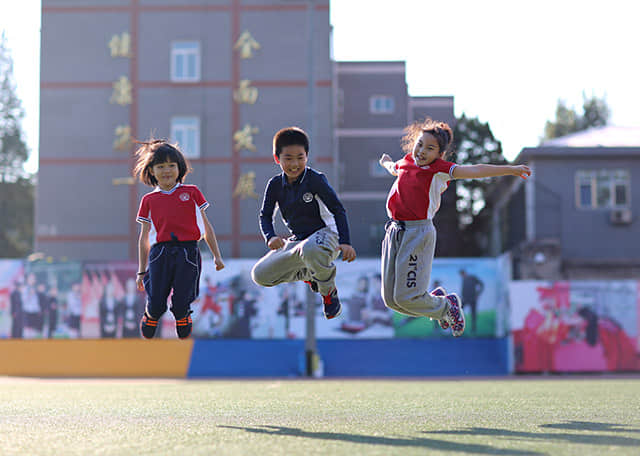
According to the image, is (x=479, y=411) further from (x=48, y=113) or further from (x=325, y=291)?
(x=48, y=113)

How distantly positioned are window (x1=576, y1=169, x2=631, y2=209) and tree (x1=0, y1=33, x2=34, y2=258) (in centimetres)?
3190

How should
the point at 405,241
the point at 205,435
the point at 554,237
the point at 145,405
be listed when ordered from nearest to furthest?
the point at 205,435 < the point at 405,241 < the point at 145,405 < the point at 554,237

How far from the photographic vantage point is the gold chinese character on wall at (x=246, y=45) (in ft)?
95.9

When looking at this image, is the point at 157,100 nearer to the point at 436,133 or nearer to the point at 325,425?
the point at 436,133

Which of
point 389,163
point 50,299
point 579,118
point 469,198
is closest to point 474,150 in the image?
point 469,198

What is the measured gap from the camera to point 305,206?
775cm

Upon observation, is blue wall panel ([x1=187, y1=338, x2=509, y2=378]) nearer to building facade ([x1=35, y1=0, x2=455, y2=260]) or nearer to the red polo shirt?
building facade ([x1=35, y1=0, x2=455, y2=260])

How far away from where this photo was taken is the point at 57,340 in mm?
23281

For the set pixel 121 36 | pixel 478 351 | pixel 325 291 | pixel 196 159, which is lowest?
pixel 478 351

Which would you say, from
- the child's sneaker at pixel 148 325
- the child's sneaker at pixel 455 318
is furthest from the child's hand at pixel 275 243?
the child's sneaker at pixel 455 318

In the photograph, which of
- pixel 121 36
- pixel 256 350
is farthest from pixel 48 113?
pixel 256 350

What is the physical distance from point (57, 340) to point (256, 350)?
5175mm

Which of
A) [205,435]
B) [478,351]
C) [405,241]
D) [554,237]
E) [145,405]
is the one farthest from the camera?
[554,237]

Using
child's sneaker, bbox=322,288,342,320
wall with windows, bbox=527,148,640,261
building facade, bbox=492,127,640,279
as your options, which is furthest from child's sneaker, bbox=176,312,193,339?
wall with windows, bbox=527,148,640,261
